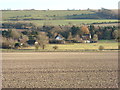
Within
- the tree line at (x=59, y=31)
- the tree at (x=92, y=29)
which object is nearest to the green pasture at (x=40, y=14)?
the tree line at (x=59, y=31)

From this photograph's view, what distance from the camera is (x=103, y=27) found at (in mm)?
91562

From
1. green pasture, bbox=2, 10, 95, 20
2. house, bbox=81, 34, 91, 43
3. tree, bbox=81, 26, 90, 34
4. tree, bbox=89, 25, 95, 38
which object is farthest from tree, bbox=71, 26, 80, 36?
green pasture, bbox=2, 10, 95, 20

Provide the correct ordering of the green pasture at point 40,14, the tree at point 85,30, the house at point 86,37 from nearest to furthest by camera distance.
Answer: the house at point 86,37, the tree at point 85,30, the green pasture at point 40,14

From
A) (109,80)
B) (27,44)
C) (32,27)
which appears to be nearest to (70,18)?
(32,27)

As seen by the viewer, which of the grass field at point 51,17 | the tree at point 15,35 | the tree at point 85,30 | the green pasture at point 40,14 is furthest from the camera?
the green pasture at point 40,14

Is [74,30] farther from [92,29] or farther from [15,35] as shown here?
[15,35]

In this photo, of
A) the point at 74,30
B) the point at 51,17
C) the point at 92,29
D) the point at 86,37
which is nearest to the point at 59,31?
the point at 74,30

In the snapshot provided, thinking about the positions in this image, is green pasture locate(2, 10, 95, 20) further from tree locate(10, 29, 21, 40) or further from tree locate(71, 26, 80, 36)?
tree locate(10, 29, 21, 40)

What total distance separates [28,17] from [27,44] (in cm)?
4703

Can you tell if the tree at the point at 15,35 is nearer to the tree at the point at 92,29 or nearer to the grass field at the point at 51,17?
the grass field at the point at 51,17

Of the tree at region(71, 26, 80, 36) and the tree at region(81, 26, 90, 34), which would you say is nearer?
the tree at region(81, 26, 90, 34)

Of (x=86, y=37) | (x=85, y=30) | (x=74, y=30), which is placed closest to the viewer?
(x=86, y=37)

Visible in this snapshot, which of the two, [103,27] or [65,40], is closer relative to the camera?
[65,40]

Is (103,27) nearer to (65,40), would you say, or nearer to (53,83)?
(65,40)
